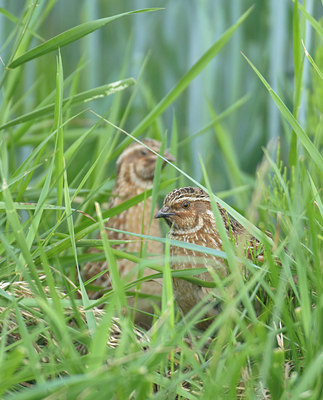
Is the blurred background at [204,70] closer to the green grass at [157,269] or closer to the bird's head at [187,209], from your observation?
the green grass at [157,269]

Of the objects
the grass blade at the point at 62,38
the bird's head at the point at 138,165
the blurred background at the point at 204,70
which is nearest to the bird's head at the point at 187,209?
the grass blade at the point at 62,38

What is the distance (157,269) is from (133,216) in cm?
149

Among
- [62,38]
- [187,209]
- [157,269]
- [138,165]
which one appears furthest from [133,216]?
[157,269]

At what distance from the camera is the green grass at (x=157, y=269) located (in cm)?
158

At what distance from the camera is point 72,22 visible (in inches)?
218

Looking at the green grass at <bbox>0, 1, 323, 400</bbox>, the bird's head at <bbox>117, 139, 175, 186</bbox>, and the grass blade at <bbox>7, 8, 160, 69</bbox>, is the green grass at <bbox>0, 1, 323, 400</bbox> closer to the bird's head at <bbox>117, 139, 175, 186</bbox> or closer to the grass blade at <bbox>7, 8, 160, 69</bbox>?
the grass blade at <bbox>7, 8, 160, 69</bbox>

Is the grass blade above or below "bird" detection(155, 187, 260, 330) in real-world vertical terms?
above

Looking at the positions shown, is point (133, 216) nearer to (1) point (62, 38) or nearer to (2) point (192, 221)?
(2) point (192, 221)

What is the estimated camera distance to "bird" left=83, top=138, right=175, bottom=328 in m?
3.23

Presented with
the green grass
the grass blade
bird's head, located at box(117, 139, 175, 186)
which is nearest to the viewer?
the green grass

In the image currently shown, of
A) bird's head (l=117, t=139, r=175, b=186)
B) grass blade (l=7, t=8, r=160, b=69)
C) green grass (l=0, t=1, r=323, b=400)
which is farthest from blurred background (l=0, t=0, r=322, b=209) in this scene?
grass blade (l=7, t=8, r=160, b=69)

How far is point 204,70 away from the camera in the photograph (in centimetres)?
471

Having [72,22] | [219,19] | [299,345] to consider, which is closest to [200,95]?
[219,19]

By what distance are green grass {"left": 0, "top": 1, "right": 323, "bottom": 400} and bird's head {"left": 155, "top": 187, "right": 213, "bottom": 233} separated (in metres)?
0.08
